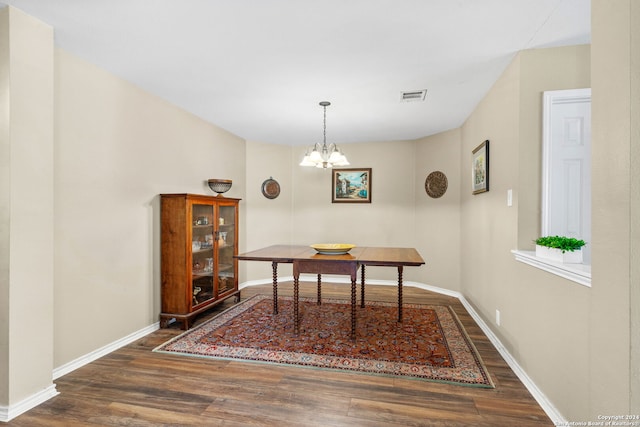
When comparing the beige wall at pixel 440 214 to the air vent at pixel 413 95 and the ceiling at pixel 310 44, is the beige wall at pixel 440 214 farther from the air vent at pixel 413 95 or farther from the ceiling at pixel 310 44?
the air vent at pixel 413 95

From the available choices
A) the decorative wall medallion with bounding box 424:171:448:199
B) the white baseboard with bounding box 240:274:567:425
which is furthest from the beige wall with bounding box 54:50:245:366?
the decorative wall medallion with bounding box 424:171:448:199

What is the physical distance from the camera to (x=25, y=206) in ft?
6.28

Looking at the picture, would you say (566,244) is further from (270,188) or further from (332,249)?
(270,188)

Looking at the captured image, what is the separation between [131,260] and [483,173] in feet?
11.4

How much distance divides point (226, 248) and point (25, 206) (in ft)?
7.22

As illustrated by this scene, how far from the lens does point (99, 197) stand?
103 inches

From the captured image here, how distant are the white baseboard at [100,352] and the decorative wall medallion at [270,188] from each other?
2680 mm

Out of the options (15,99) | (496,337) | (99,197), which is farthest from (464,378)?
(15,99)

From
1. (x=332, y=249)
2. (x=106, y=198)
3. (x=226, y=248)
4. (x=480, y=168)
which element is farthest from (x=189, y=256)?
(x=480, y=168)

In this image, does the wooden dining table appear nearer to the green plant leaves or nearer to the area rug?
the area rug

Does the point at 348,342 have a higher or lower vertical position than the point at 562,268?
lower

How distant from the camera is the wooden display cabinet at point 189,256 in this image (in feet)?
10.5

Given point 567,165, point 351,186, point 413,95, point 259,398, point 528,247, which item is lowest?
point 259,398

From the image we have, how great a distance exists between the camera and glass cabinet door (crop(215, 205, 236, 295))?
382 centimetres
